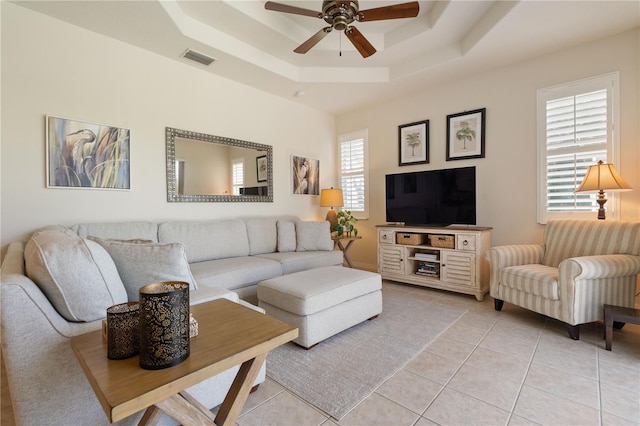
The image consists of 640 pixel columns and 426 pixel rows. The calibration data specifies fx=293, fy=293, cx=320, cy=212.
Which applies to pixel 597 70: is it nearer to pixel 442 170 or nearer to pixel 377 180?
pixel 442 170

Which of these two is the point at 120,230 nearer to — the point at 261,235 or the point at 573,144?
the point at 261,235

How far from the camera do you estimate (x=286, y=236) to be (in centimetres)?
379

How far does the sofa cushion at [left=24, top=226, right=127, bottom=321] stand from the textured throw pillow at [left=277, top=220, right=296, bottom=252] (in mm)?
2535

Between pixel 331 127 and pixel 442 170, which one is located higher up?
pixel 331 127

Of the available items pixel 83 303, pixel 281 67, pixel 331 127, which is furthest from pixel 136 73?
pixel 331 127

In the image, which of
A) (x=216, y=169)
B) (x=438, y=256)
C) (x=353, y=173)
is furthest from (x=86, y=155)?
(x=438, y=256)

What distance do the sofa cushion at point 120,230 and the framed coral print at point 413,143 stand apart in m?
3.36

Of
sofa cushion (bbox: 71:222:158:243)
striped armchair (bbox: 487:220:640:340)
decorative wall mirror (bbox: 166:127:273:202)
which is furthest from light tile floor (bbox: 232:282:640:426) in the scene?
decorative wall mirror (bbox: 166:127:273:202)

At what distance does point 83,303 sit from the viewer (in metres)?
1.14

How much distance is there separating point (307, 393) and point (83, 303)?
118cm

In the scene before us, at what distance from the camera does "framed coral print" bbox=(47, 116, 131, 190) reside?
2.49 m

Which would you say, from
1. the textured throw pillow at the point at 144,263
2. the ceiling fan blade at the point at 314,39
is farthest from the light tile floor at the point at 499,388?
the ceiling fan blade at the point at 314,39

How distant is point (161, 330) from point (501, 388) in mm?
1808

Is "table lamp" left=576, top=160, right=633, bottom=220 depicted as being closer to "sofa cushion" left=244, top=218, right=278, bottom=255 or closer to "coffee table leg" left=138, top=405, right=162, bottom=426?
"sofa cushion" left=244, top=218, right=278, bottom=255
